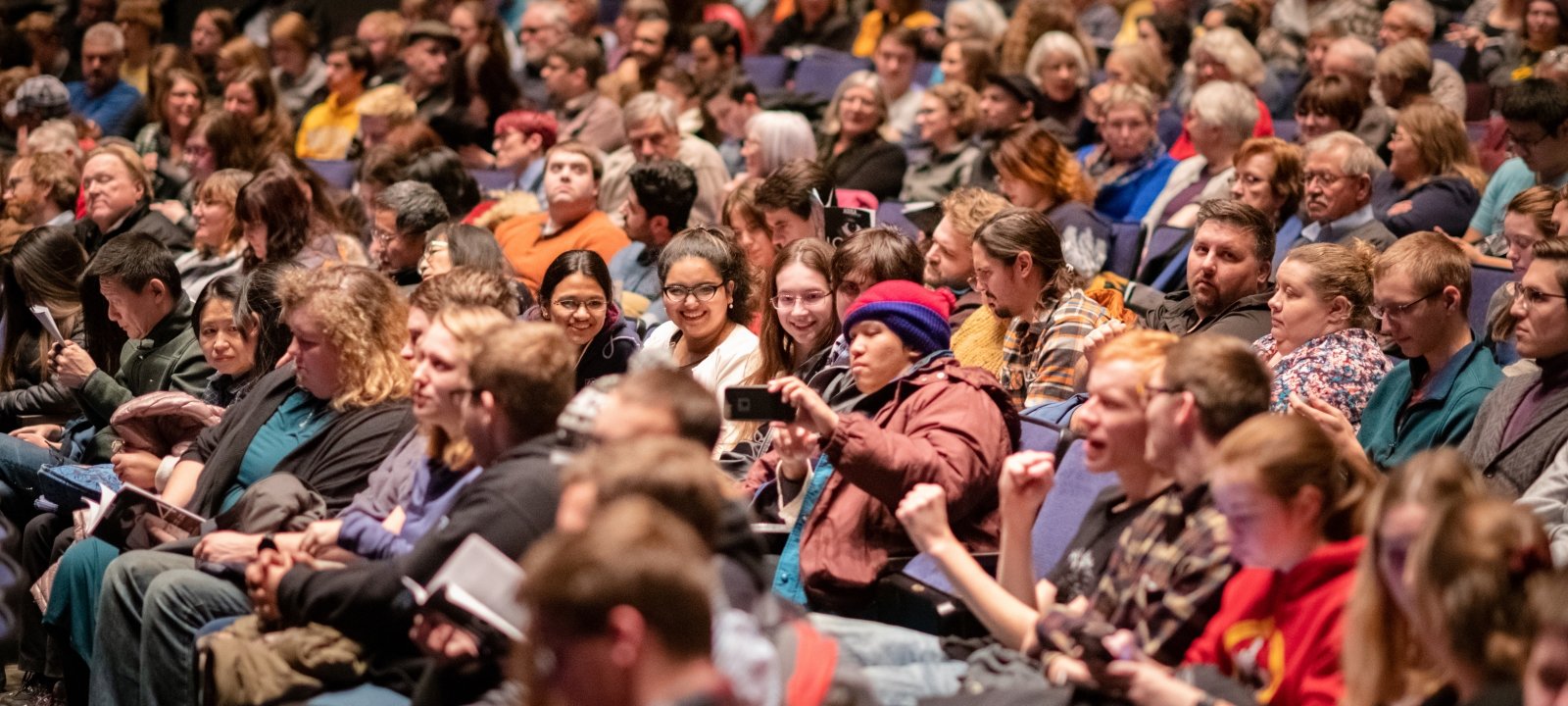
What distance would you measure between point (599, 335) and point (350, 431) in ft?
3.09

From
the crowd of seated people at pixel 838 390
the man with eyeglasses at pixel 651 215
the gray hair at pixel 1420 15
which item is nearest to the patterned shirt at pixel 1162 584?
the crowd of seated people at pixel 838 390

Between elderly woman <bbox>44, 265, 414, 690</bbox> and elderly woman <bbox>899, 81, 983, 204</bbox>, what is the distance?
3673mm

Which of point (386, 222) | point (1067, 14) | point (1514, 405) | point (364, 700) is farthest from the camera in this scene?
point (1067, 14)

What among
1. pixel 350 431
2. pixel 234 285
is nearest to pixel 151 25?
pixel 234 285

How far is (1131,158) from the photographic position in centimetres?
698

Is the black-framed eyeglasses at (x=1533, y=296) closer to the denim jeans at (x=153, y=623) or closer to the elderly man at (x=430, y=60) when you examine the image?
the denim jeans at (x=153, y=623)

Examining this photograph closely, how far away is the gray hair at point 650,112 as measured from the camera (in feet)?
23.6

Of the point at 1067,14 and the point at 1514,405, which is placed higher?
the point at 1514,405

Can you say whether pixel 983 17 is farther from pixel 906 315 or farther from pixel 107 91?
pixel 906 315

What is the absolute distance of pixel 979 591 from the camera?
292 cm

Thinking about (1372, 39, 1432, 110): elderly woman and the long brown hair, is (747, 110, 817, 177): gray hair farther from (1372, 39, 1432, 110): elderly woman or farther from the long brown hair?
the long brown hair

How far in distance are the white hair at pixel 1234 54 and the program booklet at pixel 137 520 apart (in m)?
5.14

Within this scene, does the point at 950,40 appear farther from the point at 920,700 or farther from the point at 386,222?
the point at 920,700

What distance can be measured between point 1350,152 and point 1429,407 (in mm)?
1758
